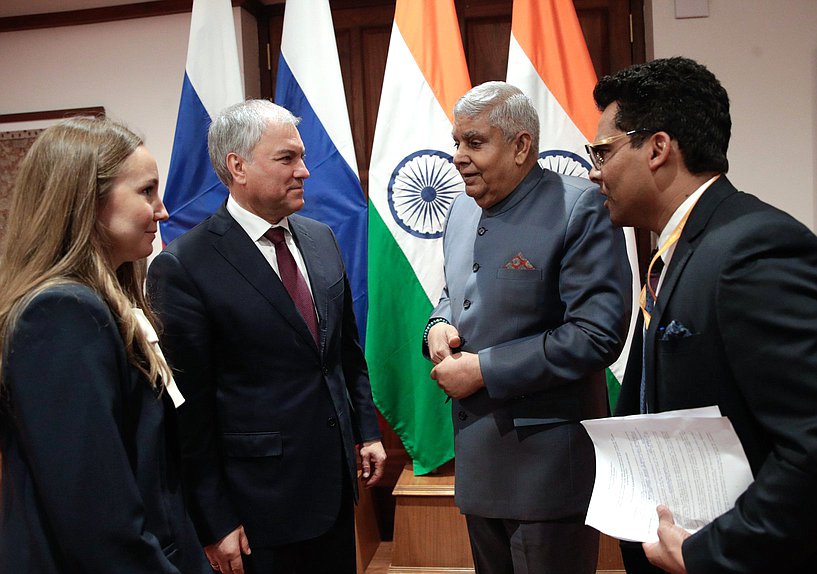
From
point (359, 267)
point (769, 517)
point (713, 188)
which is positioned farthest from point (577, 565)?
point (359, 267)

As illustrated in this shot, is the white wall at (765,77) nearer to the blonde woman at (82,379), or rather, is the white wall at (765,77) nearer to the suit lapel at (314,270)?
the suit lapel at (314,270)

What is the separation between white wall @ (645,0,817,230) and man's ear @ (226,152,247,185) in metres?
2.06

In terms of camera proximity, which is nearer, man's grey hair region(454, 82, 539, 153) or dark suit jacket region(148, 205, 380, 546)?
dark suit jacket region(148, 205, 380, 546)

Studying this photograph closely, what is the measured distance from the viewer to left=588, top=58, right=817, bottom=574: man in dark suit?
0.85 m

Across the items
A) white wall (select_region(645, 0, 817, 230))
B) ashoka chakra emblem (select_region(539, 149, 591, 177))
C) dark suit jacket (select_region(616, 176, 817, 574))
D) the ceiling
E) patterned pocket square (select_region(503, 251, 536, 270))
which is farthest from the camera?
the ceiling

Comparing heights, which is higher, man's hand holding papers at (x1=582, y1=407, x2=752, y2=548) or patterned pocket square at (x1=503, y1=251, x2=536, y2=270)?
patterned pocket square at (x1=503, y1=251, x2=536, y2=270)

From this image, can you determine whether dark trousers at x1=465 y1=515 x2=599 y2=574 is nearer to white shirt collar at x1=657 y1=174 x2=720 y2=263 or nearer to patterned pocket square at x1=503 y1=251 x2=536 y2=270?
patterned pocket square at x1=503 y1=251 x2=536 y2=270

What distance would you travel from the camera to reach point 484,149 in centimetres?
176

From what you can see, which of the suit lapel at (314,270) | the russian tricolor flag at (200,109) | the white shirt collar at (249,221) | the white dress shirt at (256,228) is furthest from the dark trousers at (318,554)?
the russian tricolor flag at (200,109)

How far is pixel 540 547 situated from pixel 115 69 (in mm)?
2949

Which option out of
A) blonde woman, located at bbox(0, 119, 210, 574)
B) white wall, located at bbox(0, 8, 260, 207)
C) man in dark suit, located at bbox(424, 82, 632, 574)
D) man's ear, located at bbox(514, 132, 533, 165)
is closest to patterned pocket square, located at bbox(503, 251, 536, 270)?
man in dark suit, located at bbox(424, 82, 632, 574)

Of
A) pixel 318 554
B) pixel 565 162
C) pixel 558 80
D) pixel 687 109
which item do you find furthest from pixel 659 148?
pixel 558 80

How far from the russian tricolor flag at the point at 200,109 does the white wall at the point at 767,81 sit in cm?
179

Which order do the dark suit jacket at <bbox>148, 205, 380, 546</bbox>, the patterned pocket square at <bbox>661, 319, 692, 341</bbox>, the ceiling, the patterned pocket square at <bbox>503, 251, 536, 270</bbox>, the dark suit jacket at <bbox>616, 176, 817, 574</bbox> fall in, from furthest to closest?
1. the ceiling
2. the patterned pocket square at <bbox>503, 251, 536, 270</bbox>
3. the dark suit jacket at <bbox>148, 205, 380, 546</bbox>
4. the patterned pocket square at <bbox>661, 319, 692, 341</bbox>
5. the dark suit jacket at <bbox>616, 176, 817, 574</bbox>
